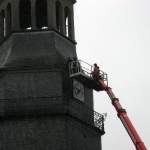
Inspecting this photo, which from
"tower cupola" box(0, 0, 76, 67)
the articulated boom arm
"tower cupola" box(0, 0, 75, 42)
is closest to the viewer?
Answer: the articulated boom arm

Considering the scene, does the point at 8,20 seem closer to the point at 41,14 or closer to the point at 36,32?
the point at 41,14

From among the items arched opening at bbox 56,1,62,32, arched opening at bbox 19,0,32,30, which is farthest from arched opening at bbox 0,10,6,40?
arched opening at bbox 56,1,62,32

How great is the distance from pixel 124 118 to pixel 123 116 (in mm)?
224

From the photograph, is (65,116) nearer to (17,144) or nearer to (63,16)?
(17,144)

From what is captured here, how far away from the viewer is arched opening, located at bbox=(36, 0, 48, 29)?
70375 mm

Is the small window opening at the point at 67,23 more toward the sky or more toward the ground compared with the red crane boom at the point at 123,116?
more toward the sky

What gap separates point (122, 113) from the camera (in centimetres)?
6569

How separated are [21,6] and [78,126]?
29.8ft

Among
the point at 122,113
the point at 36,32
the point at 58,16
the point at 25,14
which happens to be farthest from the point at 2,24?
the point at 122,113

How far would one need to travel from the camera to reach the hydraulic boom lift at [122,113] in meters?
63.0

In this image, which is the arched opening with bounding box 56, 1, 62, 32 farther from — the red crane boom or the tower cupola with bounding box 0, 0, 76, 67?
the red crane boom

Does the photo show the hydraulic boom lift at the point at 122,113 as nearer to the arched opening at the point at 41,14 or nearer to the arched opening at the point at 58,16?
the arched opening at the point at 58,16

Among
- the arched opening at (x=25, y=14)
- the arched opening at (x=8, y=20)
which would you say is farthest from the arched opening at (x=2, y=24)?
the arched opening at (x=25, y=14)

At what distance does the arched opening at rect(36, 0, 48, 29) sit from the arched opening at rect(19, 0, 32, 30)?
0.55 metres
